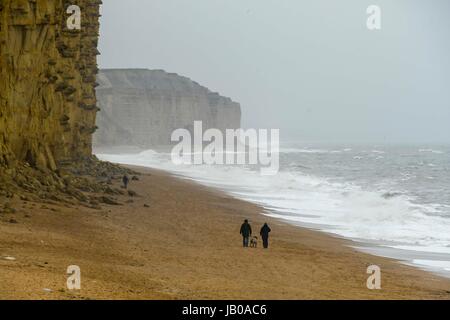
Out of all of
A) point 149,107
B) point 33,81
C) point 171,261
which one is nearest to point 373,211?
point 33,81

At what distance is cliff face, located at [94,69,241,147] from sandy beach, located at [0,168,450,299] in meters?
109

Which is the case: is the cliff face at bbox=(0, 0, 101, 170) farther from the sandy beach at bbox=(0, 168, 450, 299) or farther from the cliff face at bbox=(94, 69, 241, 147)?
the cliff face at bbox=(94, 69, 241, 147)

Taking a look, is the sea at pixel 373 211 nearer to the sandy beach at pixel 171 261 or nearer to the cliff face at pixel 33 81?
the sandy beach at pixel 171 261

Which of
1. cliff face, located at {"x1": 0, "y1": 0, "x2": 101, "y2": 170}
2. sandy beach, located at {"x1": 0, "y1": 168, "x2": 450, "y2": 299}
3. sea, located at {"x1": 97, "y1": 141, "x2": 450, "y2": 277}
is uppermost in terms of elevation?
cliff face, located at {"x1": 0, "y1": 0, "x2": 101, "y2": 170}

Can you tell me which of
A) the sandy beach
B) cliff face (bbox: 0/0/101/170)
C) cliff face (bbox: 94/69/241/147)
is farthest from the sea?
cliff face (bbox: 94/69/241/147)

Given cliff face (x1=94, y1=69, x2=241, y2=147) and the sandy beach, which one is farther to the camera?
cliff face (x1=94, y1=69, x2=241, y2=147)

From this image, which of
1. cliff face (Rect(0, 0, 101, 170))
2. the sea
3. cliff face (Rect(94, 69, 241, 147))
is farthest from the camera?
cliff face (Rect(94, 69, 241, 147))

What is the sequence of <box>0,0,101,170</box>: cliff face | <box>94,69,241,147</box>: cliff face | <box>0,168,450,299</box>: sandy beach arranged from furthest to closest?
<box>94,69,241,147</box>: cliff face < <box>0,0,101,170</box>: cliff face < <box>0,168,450,299</box>: sandy beach

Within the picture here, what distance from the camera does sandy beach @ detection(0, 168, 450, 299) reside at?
11.3 metres

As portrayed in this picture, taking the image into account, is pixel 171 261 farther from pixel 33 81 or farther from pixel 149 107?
pixel 149 107

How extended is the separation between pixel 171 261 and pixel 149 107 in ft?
452
